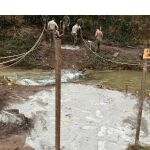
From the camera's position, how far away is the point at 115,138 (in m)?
9.79

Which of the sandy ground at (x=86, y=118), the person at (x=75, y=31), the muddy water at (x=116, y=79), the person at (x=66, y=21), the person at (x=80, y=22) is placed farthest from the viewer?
the person at (x=80, y=22)

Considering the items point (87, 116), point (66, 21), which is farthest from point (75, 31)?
point (87, 116)

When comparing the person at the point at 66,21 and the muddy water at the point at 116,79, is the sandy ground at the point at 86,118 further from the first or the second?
the person at the point at 66,21

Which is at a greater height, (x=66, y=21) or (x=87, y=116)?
(x=66, y=21)

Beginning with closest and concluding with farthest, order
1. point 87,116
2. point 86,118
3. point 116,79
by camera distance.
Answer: point 86,118 → point 87,116 → point 116,79

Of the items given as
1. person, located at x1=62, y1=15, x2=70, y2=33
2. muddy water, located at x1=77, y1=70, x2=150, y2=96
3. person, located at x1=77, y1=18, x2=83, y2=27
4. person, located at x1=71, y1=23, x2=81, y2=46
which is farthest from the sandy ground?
person, located at x1=77, y1=18, x2=83, y2=27

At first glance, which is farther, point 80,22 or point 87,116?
point 80,22

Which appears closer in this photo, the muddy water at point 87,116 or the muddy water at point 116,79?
the muddy water at point 87,116

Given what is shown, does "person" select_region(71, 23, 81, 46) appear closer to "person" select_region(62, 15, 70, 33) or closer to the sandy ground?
"person" select_region(62, 15, 70, 33)

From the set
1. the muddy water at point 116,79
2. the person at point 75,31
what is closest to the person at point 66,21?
the person at point 75,31

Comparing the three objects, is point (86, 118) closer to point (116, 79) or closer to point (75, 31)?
point (116, 79)

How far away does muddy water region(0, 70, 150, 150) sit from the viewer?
962cm

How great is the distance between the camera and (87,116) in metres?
11.0

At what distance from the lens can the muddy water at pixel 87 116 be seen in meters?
9.62
